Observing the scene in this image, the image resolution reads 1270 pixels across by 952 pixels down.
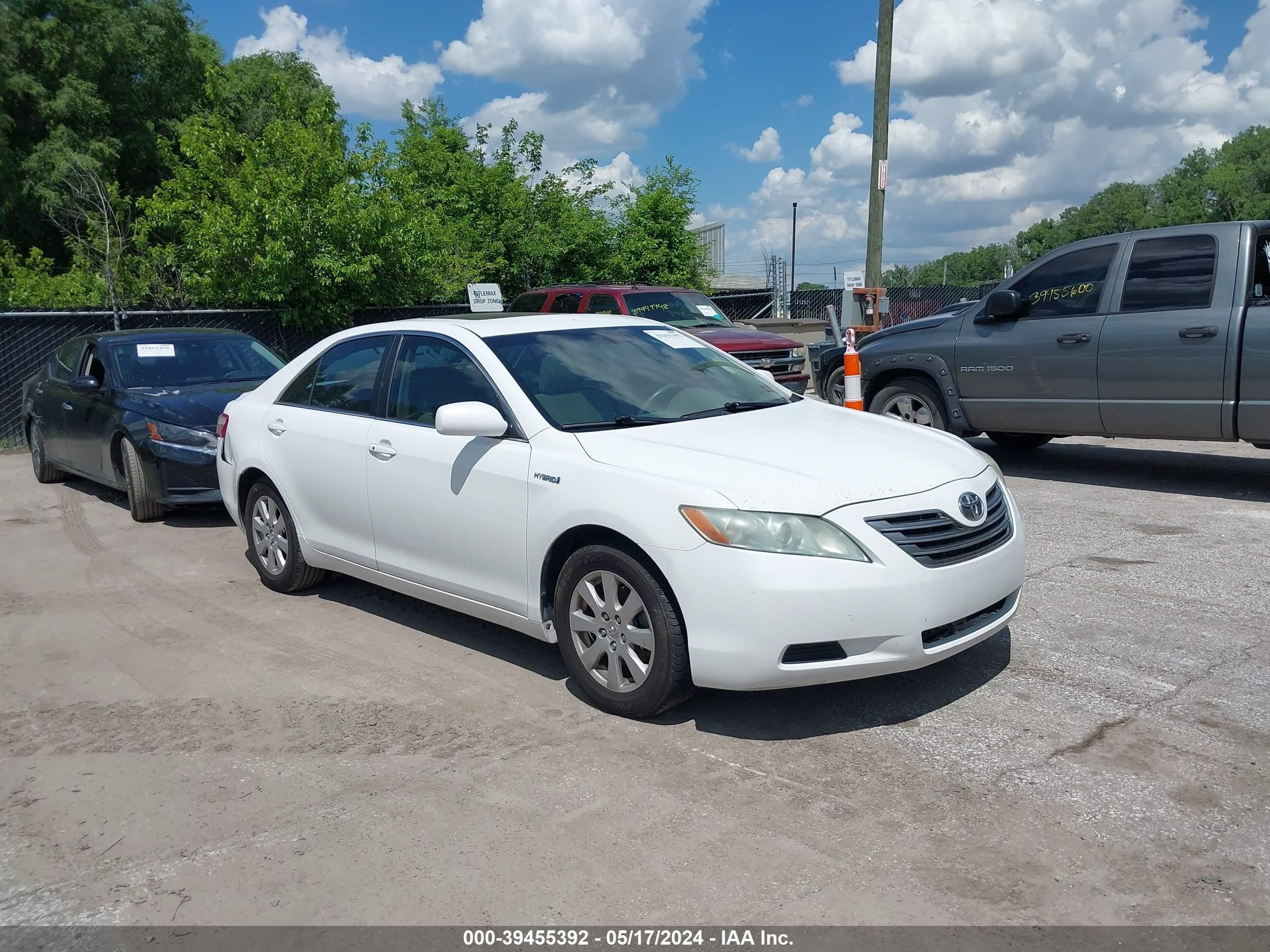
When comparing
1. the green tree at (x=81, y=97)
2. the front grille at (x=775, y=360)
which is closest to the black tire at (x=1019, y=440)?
the front grille at (x=775, y=360)

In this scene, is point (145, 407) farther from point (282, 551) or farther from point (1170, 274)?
point (1170, 274)

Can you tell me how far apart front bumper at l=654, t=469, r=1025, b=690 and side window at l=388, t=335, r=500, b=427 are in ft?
5.12

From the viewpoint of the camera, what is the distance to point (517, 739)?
4211mm

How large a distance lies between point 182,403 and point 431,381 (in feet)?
14.3

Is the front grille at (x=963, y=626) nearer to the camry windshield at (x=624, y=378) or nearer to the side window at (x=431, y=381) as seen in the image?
the camry windshield at (x=624, y=378)

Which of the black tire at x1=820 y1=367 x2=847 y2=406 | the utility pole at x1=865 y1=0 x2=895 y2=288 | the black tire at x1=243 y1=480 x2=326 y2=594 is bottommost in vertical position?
the black tire at x1=243 y1=480 x2=326 y2=594

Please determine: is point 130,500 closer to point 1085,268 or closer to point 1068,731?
point 1068,731

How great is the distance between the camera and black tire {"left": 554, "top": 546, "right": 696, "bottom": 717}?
406 centimetres

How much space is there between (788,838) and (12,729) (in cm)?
332

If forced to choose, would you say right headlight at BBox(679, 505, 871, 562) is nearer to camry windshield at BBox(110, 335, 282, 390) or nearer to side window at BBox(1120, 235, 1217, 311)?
side window at BBox(1120, 235, 1217, 311)

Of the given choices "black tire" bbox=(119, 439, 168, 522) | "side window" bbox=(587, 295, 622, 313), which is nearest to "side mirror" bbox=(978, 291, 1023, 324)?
"side window" bbox=(587, 295, 622, 313)

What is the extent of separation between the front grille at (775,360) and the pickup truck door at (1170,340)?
5208 millimetres

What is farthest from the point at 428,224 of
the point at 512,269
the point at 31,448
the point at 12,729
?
the point at 12,729

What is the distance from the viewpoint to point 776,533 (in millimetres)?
3934
